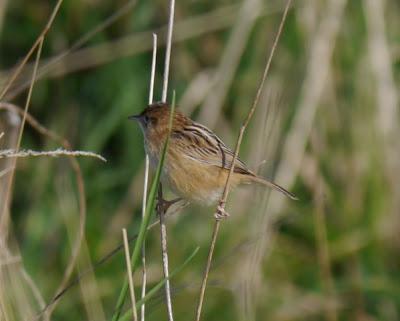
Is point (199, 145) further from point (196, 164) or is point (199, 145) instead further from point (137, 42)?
point (137, 42)

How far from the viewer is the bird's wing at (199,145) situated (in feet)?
14.0

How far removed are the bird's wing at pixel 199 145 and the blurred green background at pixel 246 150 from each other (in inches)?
71.5

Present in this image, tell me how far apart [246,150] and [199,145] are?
6.66 ft

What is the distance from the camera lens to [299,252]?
22.0 feet

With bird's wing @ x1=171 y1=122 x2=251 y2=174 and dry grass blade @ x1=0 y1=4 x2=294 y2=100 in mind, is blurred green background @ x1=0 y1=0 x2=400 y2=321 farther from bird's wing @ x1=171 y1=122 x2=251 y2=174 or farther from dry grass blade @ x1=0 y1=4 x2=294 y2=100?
bird's wing @ x1=171 y1=122 x2=251 y2=174

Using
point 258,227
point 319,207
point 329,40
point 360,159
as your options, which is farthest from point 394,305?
point 258,227

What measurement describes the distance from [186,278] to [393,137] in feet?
5.40

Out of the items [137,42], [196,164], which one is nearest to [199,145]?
[196,164]

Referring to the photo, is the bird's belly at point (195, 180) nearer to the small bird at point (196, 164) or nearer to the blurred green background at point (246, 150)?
the small bird at point (196, 164)

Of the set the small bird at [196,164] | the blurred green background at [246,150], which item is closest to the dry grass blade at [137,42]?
the blurred green background at [246,150]

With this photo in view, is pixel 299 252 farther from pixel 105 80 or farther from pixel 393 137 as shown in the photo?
pixel 105 80

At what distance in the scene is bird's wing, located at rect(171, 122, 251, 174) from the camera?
427 cm

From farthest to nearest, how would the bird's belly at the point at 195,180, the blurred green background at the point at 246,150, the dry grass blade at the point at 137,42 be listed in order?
the dry grass blade at the point at 137,42 → the blurred green background at the point at 246,150 → the bird's belly at the point at 195,180

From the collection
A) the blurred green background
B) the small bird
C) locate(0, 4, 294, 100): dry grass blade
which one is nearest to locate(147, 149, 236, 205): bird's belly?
the small bird
